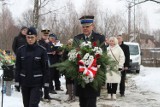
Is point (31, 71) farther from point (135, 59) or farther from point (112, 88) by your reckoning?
point (135, 59)

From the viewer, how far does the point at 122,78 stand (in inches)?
428

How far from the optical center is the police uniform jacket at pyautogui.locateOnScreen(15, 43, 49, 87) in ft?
20.0

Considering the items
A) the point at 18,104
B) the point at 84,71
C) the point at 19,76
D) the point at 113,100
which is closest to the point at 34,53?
the point at 19,76

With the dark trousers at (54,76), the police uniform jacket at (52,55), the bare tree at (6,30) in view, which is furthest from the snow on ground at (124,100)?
the bare tree at (6,30)

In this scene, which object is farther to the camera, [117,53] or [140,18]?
[140,18]

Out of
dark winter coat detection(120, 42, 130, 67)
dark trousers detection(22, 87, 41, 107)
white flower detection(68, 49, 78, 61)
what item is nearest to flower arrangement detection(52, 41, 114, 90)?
white flower detection(68, 49, 78, 61)

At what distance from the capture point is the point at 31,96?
20.0 ft

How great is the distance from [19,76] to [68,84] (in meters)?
3.56

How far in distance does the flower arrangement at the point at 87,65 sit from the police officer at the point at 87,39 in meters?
0.12

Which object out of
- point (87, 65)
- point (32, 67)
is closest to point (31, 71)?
point (32, 67)

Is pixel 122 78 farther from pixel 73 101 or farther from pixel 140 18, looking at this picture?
pixel 140 18

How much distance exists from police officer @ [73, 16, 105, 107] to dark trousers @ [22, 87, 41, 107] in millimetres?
796

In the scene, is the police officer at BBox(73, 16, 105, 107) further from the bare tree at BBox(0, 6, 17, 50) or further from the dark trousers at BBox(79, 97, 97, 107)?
the bare tree at BBox(0, 6, 17, 50)

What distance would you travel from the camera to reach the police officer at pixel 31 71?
20.0ft
